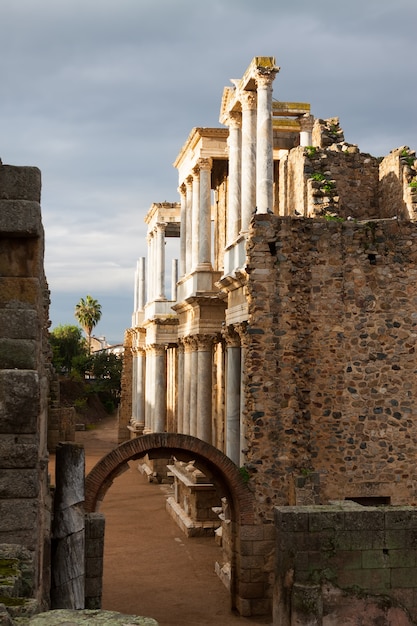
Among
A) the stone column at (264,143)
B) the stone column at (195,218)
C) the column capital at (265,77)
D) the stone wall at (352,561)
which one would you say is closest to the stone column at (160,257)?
the stone column at (195,218)

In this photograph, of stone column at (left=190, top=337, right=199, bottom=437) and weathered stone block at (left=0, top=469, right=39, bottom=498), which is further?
stone column at (left=190, top=337, right=199, bottom=437)

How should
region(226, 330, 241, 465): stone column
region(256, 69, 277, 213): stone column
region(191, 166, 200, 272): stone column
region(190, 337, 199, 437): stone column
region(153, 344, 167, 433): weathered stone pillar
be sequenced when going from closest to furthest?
region(256, 69, 277, 213): stone column → region(226, 330, 241, 465): stone column → region(190, 337, 199, 437): stone column → region(191, 166, 200, 272): stone column → region(153, 344, 167, 433): weathered stone pillar

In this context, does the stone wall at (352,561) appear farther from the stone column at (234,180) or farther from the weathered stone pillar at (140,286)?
the weathered stone pillar at (140,286)

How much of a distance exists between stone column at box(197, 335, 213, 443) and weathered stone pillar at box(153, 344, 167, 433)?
996 cm

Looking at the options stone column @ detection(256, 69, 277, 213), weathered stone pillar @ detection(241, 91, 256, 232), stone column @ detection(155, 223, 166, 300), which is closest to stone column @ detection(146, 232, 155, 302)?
stone column @ detection(155, 223, 166, 300)

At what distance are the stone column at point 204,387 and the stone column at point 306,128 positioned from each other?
21.9 feet

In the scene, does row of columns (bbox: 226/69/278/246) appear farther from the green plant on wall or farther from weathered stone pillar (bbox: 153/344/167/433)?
weathered stone pillar (bbox: 153/344/167/433)

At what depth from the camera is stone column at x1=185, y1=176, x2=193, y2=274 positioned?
27269mm

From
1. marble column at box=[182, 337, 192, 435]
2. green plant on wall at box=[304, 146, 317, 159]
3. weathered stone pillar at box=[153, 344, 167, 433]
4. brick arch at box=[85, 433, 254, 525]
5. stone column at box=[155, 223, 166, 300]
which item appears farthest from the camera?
stone column at box=[155, 223, 166, 300]

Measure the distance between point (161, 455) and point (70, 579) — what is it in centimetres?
594

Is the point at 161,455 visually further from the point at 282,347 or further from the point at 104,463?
the point at 282,347

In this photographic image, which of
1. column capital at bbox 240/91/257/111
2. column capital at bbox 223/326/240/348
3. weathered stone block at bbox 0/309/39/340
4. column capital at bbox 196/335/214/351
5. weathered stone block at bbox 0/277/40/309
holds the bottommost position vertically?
weathered stone block at bbox 0/309/39/340

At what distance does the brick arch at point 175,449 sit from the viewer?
1588cm

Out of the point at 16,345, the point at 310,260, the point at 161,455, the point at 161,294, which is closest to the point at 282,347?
the point at 310,260
